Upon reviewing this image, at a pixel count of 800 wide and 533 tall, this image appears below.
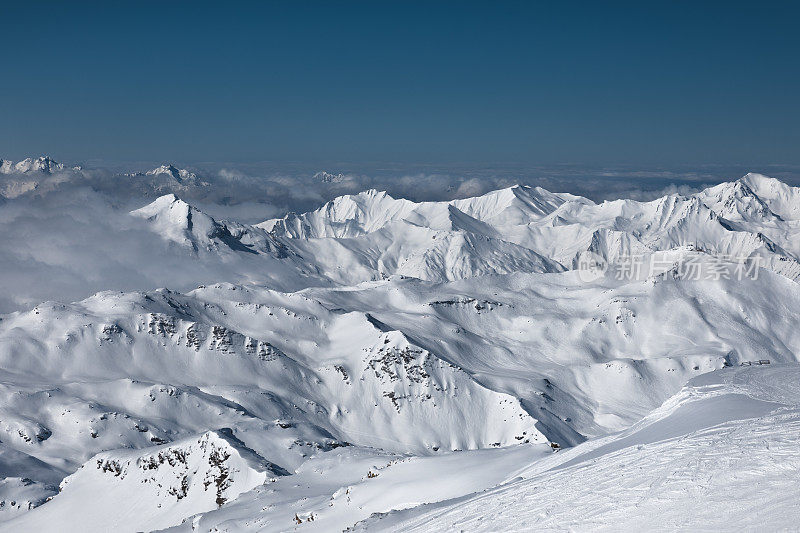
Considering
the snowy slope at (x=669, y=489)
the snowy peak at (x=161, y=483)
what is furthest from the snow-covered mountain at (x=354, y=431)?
the snowy peak at (x=161, y=483)

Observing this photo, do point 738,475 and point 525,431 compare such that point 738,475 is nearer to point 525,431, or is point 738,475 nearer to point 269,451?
point 269,451

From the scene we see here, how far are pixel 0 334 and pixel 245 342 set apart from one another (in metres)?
68.9

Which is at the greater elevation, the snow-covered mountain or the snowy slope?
the snowy slope

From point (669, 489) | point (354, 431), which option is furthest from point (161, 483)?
point (354, 431)

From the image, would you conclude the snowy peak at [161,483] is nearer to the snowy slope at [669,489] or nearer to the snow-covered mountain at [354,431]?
the snow-covered mountain at [354,431]

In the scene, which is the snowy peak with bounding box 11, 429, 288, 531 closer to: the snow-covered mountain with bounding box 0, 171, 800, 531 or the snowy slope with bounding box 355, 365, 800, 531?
the snow-covered mountain with bounding box 0, 171, 800, 531

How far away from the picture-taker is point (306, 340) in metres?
200

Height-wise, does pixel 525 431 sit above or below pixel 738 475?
below

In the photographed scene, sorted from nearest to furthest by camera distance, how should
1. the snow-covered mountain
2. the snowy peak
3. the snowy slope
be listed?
the snowy slope < the snow-covered mountain < the snowy peak

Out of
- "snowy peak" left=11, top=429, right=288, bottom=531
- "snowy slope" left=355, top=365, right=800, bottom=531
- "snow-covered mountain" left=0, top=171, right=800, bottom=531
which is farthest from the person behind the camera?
"snowy peak" left=11, top=429, right=288, bottom=531

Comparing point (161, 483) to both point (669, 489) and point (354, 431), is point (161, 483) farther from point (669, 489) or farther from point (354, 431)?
point (354, 431)

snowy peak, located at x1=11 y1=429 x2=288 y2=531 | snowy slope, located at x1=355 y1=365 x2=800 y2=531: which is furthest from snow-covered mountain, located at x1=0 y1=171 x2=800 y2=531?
snowy peak, located at x1=11 y1=429 x2=288 y2=531

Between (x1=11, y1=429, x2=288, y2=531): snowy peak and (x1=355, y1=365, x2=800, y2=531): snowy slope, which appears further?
(x1=11, y1=429, x2=288, y2=531): snowy peak

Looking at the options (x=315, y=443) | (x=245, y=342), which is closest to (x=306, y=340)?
(x=245, y=342)
